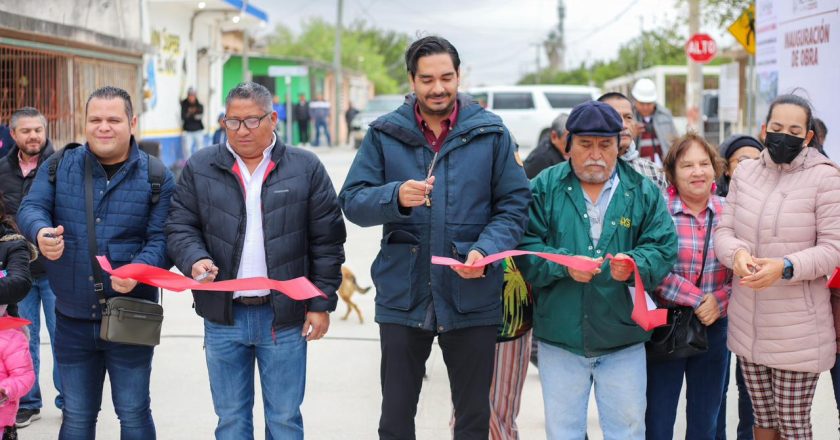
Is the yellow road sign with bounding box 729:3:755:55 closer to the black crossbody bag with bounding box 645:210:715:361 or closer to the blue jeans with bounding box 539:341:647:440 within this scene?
the black crossbody bag with bounding box 645:210:715:361

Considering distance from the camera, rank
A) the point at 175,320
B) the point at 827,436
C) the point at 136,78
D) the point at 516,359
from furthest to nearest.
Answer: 1. the point at 136,78
2. the point at 175,320
3. the point at 827,436
4. the point at 516,359

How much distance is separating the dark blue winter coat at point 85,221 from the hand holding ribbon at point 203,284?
0.12m

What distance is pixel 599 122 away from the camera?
13.1ft

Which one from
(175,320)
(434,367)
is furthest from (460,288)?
(175,320)

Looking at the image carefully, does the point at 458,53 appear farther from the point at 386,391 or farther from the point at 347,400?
the point at 347,400

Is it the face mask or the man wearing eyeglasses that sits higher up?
the face mask

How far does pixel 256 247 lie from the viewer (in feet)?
13.6

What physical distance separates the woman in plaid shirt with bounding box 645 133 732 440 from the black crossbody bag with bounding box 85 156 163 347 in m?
2.28

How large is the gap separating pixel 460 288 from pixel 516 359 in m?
0.83

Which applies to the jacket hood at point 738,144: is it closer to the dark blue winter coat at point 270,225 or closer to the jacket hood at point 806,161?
the jacket hood at point 806,161

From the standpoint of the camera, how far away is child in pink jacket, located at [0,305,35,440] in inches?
161

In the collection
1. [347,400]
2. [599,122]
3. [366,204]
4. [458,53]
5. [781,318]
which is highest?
[458,53]

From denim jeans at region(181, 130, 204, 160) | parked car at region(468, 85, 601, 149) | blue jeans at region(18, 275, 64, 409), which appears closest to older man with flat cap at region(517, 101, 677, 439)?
blue jeans at region(18, 275, 64, 409)

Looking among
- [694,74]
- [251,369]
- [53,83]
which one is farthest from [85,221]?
[694,74]
